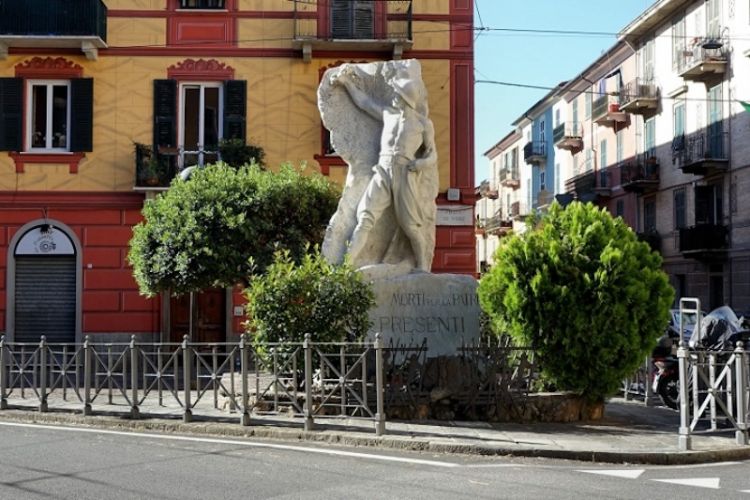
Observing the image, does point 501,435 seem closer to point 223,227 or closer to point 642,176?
point 223,227

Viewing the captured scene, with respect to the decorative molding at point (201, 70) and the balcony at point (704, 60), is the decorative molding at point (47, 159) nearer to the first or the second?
the decorative molding at point (201, 70)

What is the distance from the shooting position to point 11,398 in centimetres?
1459

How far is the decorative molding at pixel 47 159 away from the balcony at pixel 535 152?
111ft

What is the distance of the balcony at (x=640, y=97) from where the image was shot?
38188 millimetres

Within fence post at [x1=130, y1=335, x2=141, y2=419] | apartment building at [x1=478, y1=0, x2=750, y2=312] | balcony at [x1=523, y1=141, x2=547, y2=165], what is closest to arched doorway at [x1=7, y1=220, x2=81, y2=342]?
fence post at [x1=130, y1=335, x2=141, y2=419]

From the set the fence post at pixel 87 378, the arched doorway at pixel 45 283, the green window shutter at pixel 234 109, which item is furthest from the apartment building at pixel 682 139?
the fence post at pixel 87 378

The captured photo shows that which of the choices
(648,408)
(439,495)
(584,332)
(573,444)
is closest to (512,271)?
(584,332)

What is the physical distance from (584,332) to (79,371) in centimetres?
662

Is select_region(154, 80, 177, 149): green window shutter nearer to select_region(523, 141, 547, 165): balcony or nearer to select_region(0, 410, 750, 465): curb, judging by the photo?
select_region(0, 410, 750, 465): curb

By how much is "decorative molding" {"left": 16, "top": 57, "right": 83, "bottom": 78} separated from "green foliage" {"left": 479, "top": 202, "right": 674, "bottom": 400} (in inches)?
647

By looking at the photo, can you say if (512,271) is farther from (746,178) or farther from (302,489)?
(746,178)

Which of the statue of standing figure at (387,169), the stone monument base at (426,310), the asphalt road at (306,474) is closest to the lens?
the asphalt road at (306,474)

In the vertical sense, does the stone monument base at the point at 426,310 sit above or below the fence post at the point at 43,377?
above

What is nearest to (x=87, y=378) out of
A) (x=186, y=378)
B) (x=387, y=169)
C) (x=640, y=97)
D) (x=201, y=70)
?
(x=186, y=378)
